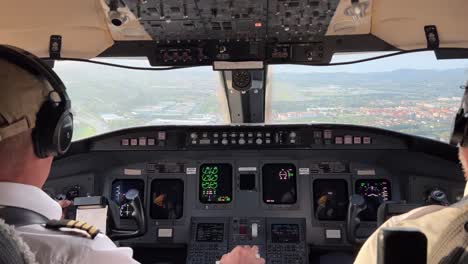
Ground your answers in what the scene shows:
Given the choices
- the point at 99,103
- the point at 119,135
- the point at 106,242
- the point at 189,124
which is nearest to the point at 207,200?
the point at 189,124

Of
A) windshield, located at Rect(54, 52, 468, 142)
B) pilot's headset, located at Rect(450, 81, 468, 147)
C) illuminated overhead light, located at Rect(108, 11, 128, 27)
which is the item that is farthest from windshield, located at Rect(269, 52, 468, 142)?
pilot's headset, located at Rect(450, 81, 468, 147)

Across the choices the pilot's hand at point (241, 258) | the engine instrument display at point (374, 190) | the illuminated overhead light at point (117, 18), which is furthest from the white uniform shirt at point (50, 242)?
the engine instrument display at point (374, 190)

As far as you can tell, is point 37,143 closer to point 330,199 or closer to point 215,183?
point 215,183

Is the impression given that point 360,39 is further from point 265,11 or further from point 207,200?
point 207,200

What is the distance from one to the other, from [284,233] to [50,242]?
276 cm

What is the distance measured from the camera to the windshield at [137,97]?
354 centimetres

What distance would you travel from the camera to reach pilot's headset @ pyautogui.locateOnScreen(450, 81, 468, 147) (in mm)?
1188

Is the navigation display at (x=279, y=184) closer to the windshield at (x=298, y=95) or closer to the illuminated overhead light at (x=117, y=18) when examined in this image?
the windshield at (x=298, y=95)

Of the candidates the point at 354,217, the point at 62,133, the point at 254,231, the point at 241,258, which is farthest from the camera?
the point at 254,231

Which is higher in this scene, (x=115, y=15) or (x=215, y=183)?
(x=115, y=15)

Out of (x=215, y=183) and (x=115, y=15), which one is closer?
(x=115, y=15)

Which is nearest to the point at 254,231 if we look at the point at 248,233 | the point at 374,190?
the point at 248,233

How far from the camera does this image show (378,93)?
358 cm

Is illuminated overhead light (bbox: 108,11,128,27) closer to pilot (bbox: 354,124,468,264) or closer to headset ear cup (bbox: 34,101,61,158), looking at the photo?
headset ear cup (bbox: 34,101,61,158)
